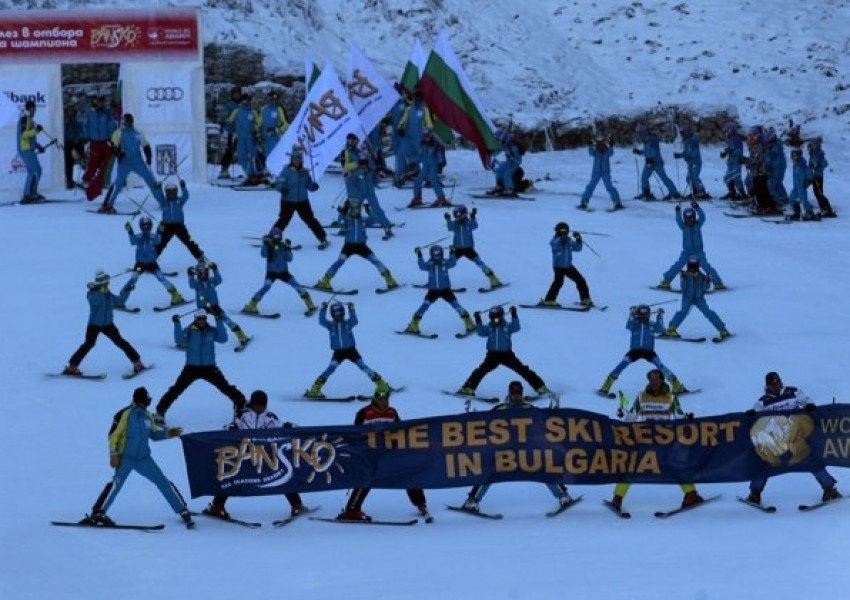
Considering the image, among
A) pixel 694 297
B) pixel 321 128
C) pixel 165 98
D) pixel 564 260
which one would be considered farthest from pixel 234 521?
pixel 165 98

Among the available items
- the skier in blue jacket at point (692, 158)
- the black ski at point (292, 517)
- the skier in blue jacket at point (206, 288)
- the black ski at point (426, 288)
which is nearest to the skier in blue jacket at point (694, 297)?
the black ski at point (426, 288)

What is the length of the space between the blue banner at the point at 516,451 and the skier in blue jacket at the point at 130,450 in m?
0.38

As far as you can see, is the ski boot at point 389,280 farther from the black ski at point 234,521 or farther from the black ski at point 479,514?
the black ski at point 234,521

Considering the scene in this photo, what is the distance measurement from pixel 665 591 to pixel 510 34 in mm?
29660

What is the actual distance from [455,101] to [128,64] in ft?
20.7

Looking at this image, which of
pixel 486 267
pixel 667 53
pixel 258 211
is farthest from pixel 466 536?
pixel 667 53

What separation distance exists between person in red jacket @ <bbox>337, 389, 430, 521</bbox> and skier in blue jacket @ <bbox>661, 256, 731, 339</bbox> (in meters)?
6.84

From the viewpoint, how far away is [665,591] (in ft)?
48.6

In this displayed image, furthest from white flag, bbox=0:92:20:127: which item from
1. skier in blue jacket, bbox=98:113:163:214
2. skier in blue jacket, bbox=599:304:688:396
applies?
skier in blue jacket, bbox=599:304:688:396

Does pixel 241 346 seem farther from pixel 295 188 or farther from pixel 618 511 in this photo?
pixel 618 511

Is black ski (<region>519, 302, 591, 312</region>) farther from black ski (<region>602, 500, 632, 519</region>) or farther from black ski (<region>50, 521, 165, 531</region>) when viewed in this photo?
black ski (<region>50, 521, 165, 531</region>)

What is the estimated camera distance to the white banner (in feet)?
108

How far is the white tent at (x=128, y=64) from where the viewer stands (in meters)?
33.0

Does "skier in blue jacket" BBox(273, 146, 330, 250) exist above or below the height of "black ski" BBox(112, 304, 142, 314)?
above
